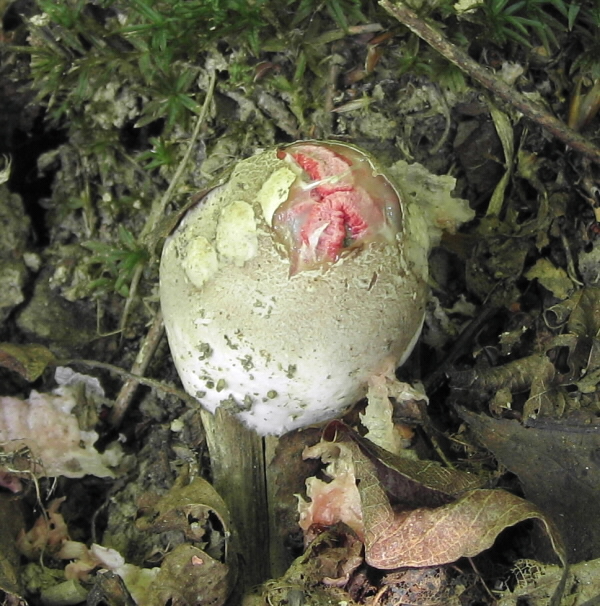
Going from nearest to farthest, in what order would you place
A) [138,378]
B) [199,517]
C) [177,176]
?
Result: [199,517] < [138,378] < [177,176]

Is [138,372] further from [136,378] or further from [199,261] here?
[199,261]

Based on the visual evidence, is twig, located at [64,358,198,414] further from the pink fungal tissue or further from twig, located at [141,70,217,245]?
the pink fungal tissue

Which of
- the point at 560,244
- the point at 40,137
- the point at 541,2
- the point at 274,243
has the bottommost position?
the point at 560,244

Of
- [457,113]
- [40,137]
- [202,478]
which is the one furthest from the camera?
[40,137]

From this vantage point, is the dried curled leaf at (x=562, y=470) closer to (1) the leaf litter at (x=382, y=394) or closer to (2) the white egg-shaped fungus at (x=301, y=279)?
(1) the leaf litter at (x=382, y=394)

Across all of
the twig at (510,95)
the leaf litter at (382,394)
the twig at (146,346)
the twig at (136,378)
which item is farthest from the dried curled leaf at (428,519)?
the twig at (510,95)

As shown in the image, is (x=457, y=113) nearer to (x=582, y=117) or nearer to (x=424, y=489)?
(x=582, y=117)

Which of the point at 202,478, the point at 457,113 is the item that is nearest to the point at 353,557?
the point at 202,478

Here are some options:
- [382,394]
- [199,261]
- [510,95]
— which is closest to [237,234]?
[199,261]

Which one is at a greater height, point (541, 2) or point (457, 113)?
point (541, 2)

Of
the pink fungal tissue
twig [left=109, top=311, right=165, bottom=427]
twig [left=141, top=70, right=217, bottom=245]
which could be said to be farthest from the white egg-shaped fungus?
twig [left=141, top=70, right=217, bottom=245]

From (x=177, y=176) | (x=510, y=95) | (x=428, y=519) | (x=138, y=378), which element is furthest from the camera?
(x=177, y=176)
